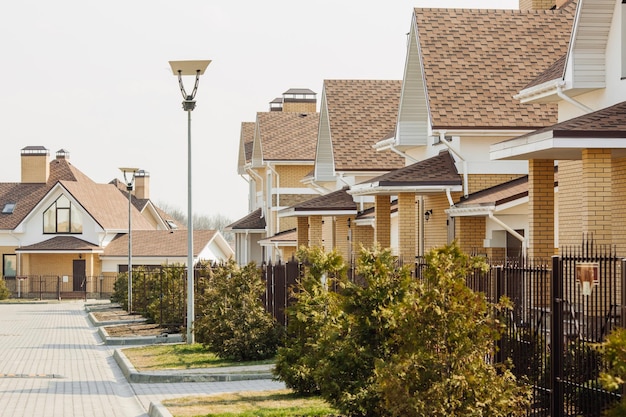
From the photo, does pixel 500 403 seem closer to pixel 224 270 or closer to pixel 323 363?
pixel 323 363

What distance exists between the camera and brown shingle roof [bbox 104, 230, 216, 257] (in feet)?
247

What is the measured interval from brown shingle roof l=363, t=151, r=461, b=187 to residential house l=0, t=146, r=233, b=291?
48206mm

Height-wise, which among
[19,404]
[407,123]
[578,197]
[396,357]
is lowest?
[19,404]

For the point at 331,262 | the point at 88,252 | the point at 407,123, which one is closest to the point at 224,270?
the point at 407,123

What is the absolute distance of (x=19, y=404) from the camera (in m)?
16.9

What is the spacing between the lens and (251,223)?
58.3 metres

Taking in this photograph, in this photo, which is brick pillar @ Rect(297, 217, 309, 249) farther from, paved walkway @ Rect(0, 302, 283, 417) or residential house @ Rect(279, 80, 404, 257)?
paved walkway @ Rect(0, 302, 283, 417)

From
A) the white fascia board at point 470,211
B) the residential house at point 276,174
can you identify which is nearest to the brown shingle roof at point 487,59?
the white fascia board at point 470,211

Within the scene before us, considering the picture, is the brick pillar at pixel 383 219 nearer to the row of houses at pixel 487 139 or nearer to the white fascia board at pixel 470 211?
the row of houses at pixel 487 139

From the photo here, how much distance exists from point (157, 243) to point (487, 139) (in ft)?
179

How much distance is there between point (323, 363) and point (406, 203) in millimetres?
12164

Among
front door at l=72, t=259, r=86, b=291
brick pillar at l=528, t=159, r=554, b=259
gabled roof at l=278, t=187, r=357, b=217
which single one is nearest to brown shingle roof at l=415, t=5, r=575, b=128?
brick pillar at l=528, t=159, r=554, b=259

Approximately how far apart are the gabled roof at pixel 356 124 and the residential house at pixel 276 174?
29.4 ft

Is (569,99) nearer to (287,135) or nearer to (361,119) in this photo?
(361,119)
